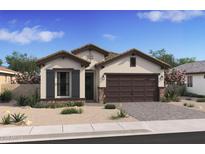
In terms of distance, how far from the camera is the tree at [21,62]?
2548 inches

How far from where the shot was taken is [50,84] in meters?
21.6

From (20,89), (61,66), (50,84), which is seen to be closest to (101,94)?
(61,66)

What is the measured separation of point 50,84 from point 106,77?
4.77 metres

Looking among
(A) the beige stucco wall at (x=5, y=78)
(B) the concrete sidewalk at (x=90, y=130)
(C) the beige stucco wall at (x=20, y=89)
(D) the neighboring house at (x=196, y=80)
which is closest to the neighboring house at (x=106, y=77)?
(C) the beige stucco wall at (x=20, y=89)

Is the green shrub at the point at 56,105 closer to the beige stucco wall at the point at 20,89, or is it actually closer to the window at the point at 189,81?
the beige stucco wall at the point at 20,89

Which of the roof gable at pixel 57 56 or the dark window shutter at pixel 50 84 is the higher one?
the roof gable at pixel 57 56

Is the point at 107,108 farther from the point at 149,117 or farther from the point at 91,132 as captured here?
the point at 91,132

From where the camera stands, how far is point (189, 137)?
34.7 feet

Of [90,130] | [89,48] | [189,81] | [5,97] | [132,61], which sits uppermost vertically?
[89,48]

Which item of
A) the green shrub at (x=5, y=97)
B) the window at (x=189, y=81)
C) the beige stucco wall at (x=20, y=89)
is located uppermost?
the window at (x=189, y=81)

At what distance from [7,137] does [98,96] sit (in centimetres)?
1346

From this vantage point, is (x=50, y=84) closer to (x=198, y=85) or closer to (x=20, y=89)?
(x=20, y=89)

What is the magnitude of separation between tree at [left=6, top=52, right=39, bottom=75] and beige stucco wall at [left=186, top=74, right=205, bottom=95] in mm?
37679
